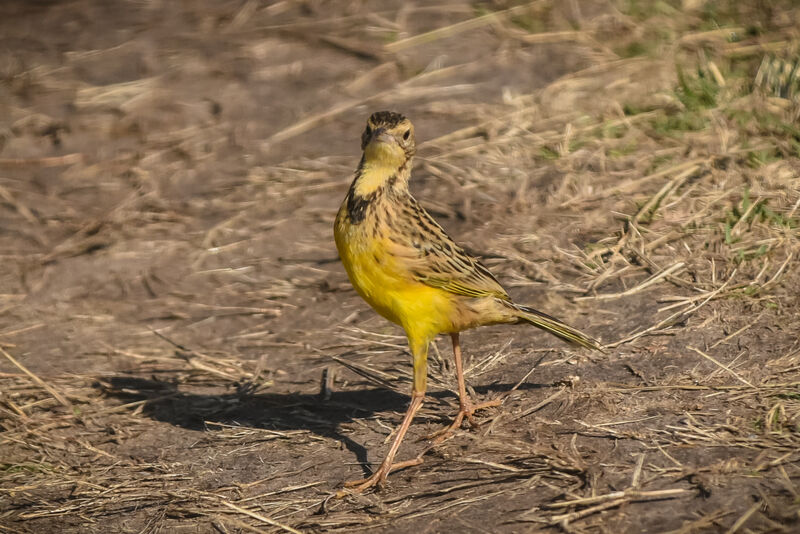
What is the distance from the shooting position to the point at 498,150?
9.12 metres

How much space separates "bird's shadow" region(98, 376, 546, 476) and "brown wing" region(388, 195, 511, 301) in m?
0.78

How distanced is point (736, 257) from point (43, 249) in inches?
224

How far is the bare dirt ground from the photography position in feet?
16.9

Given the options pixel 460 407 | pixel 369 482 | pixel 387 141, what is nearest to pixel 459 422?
pixel 460 407

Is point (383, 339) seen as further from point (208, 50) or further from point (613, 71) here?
point (208, 50)

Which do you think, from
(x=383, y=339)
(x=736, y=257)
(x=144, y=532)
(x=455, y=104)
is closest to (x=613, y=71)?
(x=455, y=104)

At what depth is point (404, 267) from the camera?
5.36 meters

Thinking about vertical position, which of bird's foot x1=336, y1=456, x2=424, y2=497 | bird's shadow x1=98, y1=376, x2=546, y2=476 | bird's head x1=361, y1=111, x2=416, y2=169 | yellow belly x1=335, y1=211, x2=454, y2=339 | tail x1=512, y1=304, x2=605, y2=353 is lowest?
bird's shadow x1=98, y1=376, x2=546, y2=476

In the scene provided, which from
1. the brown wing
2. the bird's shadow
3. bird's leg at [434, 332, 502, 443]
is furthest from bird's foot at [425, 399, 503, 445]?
the brown wing

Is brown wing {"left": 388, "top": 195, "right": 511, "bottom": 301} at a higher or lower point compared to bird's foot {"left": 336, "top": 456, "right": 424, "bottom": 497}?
higher

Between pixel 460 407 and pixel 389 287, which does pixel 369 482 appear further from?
pixel 389 287

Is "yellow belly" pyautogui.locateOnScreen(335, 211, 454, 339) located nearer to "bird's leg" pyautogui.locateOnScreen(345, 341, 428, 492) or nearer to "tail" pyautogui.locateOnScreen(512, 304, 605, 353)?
"bird's leg" pyautogui.locateOnScreen(345, 341, 428, 492)

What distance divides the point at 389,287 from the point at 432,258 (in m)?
0.29

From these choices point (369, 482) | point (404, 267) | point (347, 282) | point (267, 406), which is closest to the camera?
point (369, 482)
